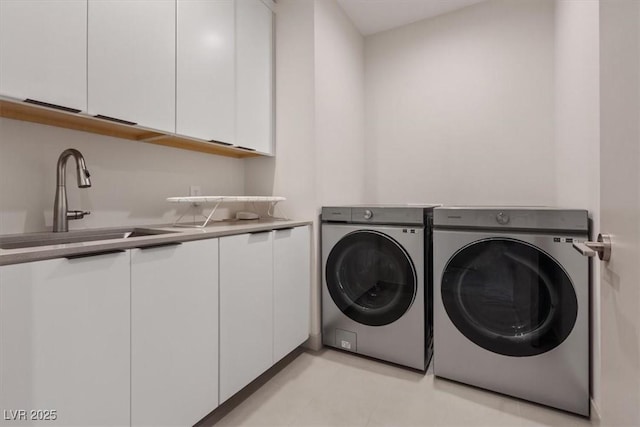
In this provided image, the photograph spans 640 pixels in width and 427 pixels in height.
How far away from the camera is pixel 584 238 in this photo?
1402 mm

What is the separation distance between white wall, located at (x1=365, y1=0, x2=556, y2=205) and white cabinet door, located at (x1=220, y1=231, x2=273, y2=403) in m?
1.55

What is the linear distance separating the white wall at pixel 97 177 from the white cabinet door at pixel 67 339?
0.63 m

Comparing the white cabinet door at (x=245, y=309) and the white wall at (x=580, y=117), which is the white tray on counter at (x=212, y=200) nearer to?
the white cabinet door at (x=245, y=309)

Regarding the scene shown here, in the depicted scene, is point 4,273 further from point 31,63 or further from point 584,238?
point 584,238

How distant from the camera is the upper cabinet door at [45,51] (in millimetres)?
1010

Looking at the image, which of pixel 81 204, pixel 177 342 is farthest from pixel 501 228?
pixel 81 204

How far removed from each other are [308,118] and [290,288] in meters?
1.15

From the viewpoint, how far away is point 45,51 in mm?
1089

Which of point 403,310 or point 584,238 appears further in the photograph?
point 403,310

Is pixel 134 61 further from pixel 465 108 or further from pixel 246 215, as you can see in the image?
pixel 465 108

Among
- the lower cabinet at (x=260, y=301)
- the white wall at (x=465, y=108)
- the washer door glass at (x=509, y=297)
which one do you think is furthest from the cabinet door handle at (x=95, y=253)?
the white wall at (x=465, y=108)

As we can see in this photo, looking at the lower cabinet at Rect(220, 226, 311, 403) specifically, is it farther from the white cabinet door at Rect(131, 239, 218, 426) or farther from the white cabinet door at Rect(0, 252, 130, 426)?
the white cabinet door at Rect(0, 252, 130, 426)

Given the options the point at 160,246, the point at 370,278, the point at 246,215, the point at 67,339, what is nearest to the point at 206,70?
the point at 246,215

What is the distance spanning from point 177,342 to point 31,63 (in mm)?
1138
